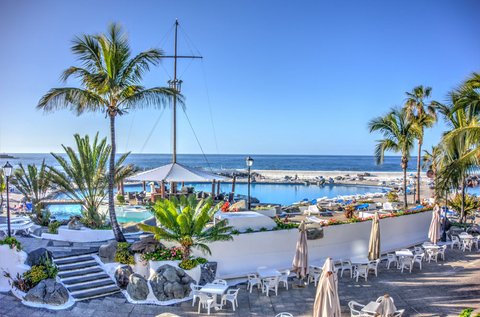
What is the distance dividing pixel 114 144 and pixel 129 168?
21.6 ft

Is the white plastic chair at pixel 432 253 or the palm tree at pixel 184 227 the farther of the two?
the white plastic chair at pixel 432 253

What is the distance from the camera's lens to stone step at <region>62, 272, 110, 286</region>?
984 cm

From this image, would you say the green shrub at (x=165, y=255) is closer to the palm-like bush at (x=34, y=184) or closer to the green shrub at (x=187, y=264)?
the green shrub at (x=187, y=264)

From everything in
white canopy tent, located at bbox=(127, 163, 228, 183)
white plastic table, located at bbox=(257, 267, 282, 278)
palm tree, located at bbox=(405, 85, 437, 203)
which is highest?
palm tree, located at bbox=(405, 85, 437, 203)

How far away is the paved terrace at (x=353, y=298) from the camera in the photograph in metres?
8.73

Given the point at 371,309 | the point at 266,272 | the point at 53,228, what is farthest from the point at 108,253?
the point at 371,309

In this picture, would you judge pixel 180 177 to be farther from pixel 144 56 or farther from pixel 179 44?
pixel 179 44

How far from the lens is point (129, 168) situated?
17766 mm

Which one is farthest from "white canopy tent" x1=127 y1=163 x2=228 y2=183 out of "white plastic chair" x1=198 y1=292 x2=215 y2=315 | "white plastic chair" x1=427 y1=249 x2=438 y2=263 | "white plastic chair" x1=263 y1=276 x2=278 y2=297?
"white plastic chair" x1=427 y1=249 x2=438 y2=263

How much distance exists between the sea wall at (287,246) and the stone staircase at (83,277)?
2.83 metres

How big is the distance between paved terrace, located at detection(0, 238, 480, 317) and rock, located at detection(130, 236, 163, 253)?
54.9 inches

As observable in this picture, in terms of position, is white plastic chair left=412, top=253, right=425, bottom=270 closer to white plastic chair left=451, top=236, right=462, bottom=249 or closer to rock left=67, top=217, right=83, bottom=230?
white plastic chair left=451, top=236, right=462, bottom=249

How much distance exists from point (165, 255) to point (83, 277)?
8.16 feet

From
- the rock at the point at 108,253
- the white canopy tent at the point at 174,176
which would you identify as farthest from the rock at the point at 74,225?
the white canopy tent at the point at 174,176
